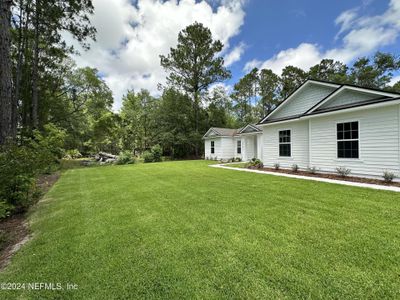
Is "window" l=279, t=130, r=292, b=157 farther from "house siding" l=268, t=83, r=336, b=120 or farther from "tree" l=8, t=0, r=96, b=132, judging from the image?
"tree" l=8, t=0, r=96, b=132

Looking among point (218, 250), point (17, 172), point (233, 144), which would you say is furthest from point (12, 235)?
point (233, 144)

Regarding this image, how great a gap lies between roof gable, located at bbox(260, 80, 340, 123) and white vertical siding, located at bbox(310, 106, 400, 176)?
184 centimetres

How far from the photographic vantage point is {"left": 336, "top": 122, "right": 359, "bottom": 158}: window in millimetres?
7715

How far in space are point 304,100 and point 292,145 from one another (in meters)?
2.71

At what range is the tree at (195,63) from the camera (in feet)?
81.4

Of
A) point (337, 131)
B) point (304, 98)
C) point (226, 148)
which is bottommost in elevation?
point (226, 148)

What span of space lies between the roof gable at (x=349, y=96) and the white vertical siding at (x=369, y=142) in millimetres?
609

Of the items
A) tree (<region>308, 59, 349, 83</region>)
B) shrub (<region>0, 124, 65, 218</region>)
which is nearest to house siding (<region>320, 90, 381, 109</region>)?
shrub (<region>0, 124, 65, 218</region>)

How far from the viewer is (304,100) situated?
421 inches

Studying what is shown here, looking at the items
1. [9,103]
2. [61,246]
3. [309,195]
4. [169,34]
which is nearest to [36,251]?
[61,246]

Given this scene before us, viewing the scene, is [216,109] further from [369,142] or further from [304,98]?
[369,142]

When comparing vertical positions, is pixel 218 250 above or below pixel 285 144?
below

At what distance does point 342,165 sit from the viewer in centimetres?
817

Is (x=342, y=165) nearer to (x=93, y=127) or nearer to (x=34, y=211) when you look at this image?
(x=34, y=211)
